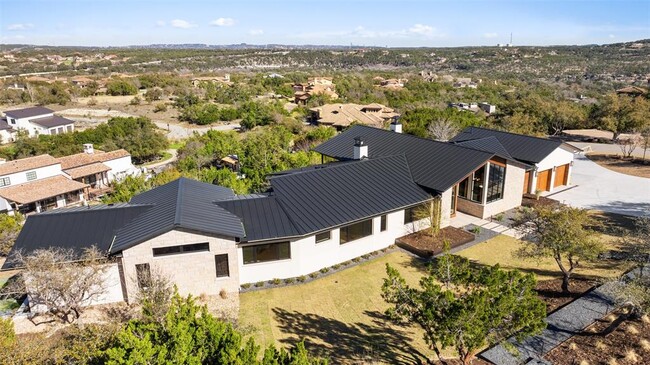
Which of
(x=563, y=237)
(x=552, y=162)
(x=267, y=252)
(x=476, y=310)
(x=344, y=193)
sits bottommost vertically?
(x=267, y=252)

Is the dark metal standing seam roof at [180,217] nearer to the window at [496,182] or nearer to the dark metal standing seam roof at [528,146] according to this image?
the window at [496,182]

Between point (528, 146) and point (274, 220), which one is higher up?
point (528, 146)

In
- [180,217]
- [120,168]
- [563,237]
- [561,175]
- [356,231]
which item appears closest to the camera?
[563,237]

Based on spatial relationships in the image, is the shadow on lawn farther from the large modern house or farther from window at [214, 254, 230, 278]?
the large modern house

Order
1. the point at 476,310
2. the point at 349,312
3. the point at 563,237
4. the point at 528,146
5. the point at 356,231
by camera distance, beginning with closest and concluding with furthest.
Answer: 1. the point at 476,310
2. the point at 563,237
3. the point at 349,312
4. the point at 356,231
5. the point at 528,146

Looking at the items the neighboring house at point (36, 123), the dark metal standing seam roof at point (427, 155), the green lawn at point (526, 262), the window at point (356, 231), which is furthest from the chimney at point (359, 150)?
the neighboring house at point (36, 123)

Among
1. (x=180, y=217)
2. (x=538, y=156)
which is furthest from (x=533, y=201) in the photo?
(x=180, y=217)

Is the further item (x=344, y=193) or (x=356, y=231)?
(x=344, y=193)

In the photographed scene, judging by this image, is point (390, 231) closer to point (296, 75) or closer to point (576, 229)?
point (576, 229)

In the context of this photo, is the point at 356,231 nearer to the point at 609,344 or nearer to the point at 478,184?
the point at 478,184
